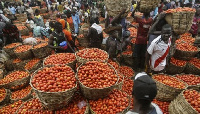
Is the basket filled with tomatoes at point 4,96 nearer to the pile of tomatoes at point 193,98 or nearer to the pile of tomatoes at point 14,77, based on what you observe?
the pile of tomatoes at point 14,77

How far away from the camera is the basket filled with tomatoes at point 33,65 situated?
18.6ft

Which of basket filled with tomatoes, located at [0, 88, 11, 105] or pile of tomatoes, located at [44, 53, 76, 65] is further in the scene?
basket filled with tomatoes, located at [0, 88, 11, 105]

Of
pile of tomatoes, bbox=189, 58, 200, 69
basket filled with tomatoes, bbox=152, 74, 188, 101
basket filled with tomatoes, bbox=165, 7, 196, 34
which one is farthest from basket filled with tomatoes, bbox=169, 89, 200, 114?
pile of tomatoes, bbox=189, 58, 200, 69

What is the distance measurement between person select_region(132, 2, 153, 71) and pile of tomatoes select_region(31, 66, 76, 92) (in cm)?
333

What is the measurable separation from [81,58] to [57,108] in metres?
1.24

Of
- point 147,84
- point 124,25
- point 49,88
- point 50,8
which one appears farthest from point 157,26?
point 50,8

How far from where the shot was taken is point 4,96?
4250mm

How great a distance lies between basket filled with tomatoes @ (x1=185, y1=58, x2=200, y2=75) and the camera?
5193mm

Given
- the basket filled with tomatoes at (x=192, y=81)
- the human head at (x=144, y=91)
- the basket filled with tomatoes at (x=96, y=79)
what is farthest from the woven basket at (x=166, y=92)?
the human head at (x=144, y=91)

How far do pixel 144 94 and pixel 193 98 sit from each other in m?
1.88

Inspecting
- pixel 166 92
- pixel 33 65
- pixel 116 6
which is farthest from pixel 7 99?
pixel 116 6

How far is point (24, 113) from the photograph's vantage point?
2.87 metres

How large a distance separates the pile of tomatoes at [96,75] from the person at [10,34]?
17.3 feet

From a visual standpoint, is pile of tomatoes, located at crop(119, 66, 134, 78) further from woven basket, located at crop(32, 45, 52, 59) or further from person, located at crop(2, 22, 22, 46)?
person, located at crop(2, 22, 22, 46)
